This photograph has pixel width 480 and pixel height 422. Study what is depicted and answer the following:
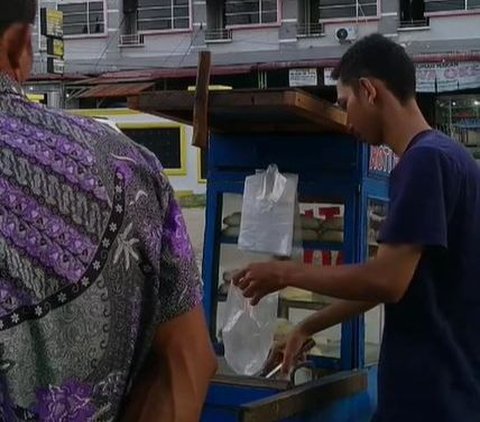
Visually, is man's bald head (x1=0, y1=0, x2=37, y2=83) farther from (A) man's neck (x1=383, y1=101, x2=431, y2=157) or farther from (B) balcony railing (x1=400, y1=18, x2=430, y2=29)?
(B) balcony railing (x1=400, y1=18, x2=430, y2=29)

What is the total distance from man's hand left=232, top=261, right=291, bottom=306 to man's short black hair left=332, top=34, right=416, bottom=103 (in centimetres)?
49

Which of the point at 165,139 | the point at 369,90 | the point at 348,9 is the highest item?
the point at 348,9

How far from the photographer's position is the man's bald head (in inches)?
47.7

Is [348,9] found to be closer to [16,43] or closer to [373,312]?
[373,312]

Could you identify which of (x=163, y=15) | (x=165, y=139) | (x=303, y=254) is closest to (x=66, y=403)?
(x=303, y=254)

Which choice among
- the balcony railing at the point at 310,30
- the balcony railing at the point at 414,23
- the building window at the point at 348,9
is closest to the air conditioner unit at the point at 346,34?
the building window at the point at 348,9

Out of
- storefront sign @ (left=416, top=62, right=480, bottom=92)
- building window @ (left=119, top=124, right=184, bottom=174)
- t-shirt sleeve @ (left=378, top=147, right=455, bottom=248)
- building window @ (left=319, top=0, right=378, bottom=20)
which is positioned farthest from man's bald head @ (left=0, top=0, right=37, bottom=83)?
building window @ (left=319, top=0, right=378, bottom=20)

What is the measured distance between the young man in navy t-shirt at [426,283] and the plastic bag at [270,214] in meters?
0.77

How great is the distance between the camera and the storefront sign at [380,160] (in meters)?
3.17

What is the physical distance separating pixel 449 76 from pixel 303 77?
3.72 m

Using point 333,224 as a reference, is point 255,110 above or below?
above

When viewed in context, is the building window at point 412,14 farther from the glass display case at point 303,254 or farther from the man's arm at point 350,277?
the man's arm at point 350,277

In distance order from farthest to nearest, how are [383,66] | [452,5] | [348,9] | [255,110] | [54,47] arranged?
1. [348,9]
2. [452,5]
3. [54,47]
4. [255,110]
5. [383,66]

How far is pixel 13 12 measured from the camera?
121 cm
